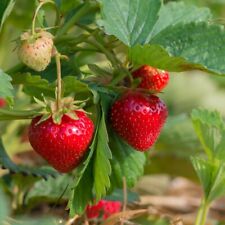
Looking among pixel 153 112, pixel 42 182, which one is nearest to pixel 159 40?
pixel 153 112

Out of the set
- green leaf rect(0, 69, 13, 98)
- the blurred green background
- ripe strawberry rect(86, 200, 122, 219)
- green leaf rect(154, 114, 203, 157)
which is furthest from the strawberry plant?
green leaf rect(154, 114, 203, 157)

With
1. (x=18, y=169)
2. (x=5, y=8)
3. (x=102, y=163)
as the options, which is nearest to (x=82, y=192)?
(x=102, y=163)

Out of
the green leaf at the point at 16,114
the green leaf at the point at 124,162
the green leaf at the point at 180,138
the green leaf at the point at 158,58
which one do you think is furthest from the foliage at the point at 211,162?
the green leaf at the point at 180,138

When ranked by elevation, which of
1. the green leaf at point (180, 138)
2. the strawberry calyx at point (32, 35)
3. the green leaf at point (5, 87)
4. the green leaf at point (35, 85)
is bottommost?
the green leaf at point (180, 138)

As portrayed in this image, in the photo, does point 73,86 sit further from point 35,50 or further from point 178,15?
point 178,15

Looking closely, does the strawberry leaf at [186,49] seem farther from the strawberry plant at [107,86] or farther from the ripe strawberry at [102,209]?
the ripe strawberry at [102,209]

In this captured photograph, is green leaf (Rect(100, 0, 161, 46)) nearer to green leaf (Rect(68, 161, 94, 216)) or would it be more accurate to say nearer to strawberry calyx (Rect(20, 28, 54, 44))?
strawberry calyx (Rect(20, 28, 54, 44))
